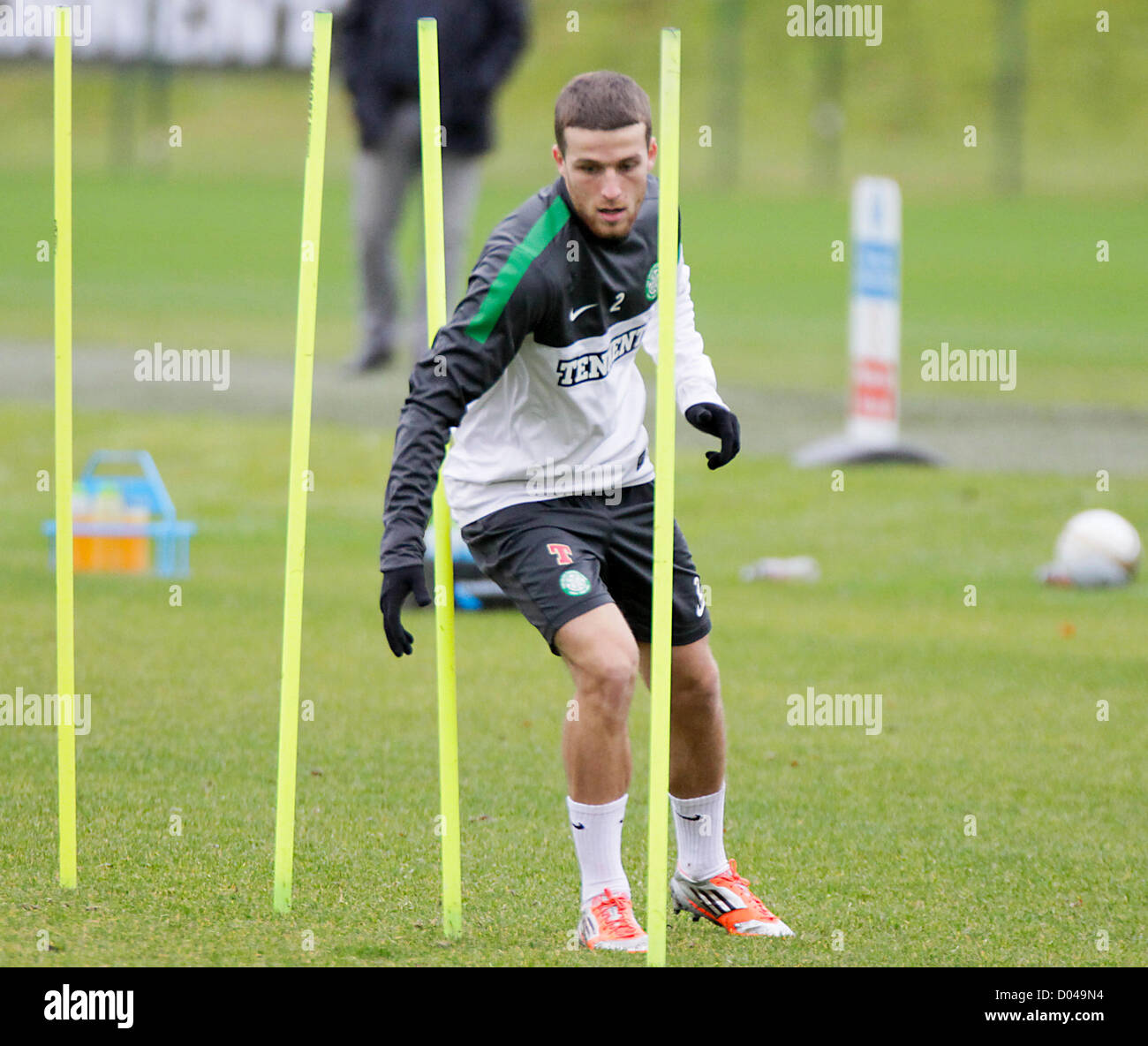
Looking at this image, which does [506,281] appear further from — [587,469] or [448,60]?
[448,60]

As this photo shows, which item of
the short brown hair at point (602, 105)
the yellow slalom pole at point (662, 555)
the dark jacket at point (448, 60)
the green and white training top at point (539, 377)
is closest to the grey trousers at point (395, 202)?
the dark jacket at point (448, 60)

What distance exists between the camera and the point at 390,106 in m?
11.8

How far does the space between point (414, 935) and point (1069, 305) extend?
20758 millimetres

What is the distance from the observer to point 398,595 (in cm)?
403

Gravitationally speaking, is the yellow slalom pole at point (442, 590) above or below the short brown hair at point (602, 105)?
below

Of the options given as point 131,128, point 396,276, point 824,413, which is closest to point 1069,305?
point 824,413

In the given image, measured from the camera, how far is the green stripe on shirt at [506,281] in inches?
164

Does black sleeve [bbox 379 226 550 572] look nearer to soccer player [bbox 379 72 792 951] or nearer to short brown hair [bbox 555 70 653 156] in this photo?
soccer player [bbox 379 72 792 951]

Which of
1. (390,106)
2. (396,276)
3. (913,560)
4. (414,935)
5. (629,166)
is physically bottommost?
(414,935)

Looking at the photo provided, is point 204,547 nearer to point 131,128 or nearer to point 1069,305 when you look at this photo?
point 1069,305

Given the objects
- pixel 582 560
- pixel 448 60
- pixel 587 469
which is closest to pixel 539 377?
pixel 587 469

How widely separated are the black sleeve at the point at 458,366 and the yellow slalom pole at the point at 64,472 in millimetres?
865

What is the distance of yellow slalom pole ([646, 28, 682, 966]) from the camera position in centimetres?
375

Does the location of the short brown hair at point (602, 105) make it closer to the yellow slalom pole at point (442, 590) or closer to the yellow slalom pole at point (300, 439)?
the yellow slalom pole at point (442, 590)
